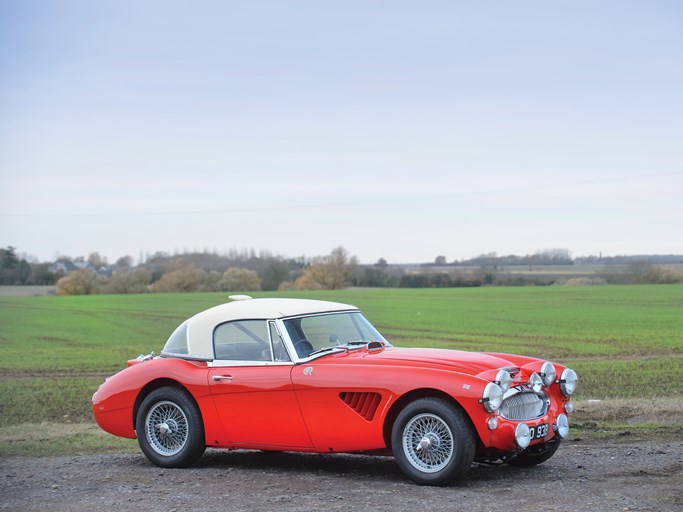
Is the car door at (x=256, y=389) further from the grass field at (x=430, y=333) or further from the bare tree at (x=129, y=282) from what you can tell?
the bare tree at (x=129, y=282)

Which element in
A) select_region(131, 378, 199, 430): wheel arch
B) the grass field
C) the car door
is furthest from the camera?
the grass field

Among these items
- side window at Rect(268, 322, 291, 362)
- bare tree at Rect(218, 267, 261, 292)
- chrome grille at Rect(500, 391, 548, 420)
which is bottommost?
chrome grille at Rect(500, 391, 548, 420)

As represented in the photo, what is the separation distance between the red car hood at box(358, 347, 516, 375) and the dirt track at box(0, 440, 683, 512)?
1081mm

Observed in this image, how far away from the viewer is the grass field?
19.8 m

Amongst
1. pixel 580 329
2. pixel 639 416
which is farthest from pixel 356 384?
pixel 580 329

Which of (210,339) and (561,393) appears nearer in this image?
(561,393)

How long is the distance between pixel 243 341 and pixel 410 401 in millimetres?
2227

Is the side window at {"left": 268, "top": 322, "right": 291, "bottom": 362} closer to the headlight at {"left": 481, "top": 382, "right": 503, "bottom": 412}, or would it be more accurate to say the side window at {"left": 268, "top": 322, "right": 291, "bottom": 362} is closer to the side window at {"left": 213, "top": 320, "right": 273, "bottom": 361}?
the side window at {"left": 213, "top": 320, "right": 273, "bottom": 361}

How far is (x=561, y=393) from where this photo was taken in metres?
9.48

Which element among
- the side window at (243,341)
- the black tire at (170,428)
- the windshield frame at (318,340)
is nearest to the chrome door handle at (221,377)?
the side window at (243,341)

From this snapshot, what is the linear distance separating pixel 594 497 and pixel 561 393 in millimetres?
1726

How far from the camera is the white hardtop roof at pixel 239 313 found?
10.1 m

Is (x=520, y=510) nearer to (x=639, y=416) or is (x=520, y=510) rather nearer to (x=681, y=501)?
(x=681, y=501)

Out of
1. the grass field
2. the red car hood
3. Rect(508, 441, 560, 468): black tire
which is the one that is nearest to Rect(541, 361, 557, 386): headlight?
the red car hood
